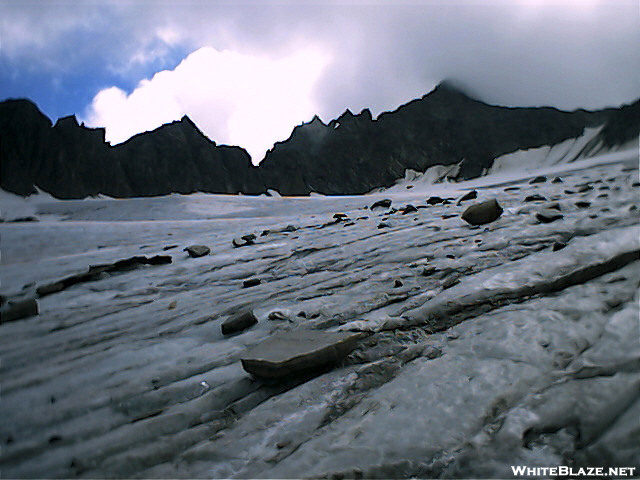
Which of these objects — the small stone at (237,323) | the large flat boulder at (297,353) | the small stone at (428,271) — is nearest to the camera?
the large flat boulder at (297,353)

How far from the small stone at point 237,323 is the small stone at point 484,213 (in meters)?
3.99

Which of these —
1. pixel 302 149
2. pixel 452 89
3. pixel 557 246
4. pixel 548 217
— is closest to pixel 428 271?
pixel 557 246

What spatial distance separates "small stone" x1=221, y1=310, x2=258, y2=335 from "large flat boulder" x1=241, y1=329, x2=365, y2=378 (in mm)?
571

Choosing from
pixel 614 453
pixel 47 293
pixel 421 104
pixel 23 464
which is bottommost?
pixel 614 453

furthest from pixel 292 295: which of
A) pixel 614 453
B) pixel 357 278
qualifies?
pixel 614 453

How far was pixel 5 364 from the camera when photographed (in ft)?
7.77

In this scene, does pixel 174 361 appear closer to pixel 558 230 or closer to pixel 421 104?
pixel 558 230

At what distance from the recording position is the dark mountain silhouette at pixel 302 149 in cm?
6009

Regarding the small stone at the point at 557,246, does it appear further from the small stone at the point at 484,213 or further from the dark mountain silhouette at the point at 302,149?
the dark mountain silhouette at the point at 302,149

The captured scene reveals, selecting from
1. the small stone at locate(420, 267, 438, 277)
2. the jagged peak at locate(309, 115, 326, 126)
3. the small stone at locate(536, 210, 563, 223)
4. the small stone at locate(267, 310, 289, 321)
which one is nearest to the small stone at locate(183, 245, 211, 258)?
the small stone at locate(267, 310, 289, 321)

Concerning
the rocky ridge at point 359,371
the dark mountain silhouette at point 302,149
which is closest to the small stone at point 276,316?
the rocky ridge at point 359,371

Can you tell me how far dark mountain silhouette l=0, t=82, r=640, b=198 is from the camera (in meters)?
60.1

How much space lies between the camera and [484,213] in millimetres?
5461

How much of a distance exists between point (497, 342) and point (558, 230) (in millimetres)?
2865
